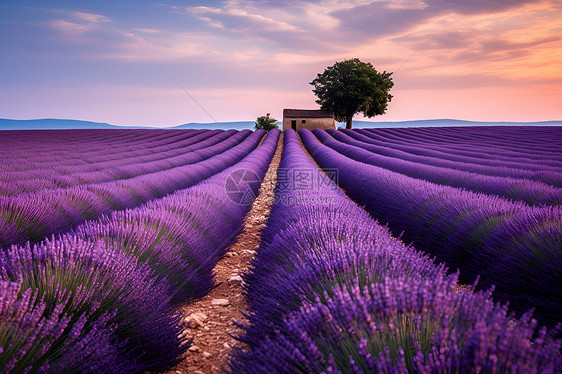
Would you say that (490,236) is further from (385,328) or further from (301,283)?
(385,328)

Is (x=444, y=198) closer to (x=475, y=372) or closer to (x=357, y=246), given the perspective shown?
(x=357, y=246)

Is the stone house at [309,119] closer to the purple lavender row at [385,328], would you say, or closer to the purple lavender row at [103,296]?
the purple lavender row at [103,296]

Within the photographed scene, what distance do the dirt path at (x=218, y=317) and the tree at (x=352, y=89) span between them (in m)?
32.4

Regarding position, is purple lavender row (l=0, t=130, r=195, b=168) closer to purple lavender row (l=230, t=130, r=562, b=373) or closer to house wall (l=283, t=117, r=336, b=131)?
purple lavender row (l=230, t=130, r=562, b=373)

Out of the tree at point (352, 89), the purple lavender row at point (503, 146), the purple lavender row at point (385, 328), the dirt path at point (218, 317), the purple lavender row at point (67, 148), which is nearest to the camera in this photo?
the purple lavender row at point (385, 328)

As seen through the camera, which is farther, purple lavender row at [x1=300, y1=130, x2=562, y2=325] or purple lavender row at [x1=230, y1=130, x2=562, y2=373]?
purple lavender row at [x1=300, y1=130, x2=562, y2=325]

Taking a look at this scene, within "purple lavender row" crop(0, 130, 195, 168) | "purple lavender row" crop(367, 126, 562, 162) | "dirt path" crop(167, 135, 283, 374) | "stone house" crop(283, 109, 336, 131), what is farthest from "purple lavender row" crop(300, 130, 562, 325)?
"stone house" crop(283, 109, 336, 131)

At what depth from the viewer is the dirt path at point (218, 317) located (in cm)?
161

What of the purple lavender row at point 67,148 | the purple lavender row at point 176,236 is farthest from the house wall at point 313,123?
the purple lavender row at point 176,236

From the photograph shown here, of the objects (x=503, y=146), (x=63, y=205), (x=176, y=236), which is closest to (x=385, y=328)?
(x=176, y=236)

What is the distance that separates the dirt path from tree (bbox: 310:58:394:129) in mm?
32370

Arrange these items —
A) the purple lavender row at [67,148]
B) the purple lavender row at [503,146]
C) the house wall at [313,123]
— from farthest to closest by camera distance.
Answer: the house wall at [313,123] → the purple lavender row at [503,146] → the purple lavender row at [67,148]

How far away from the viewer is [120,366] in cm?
119

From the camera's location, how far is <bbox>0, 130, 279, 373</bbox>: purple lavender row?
39.1 inches
